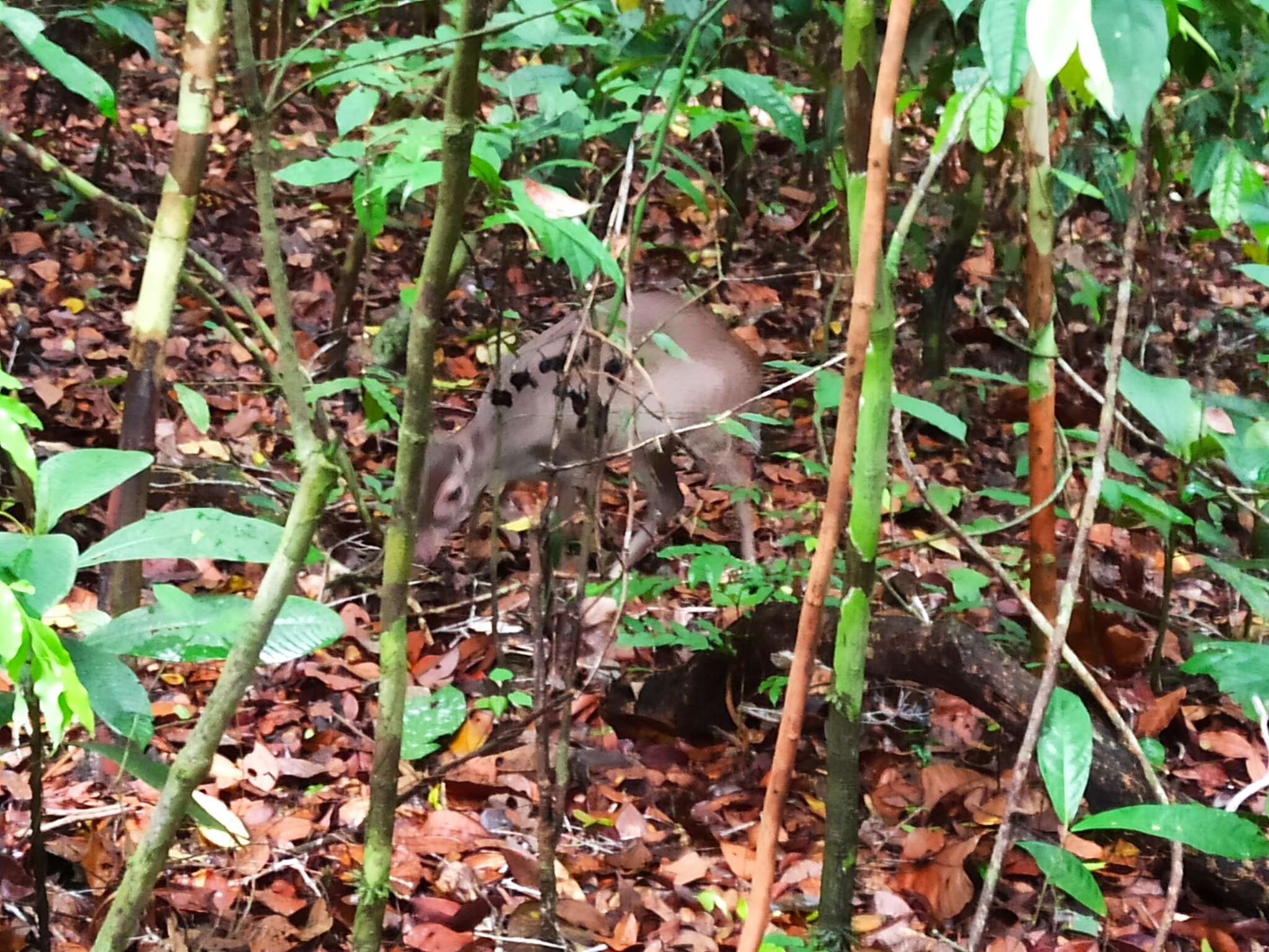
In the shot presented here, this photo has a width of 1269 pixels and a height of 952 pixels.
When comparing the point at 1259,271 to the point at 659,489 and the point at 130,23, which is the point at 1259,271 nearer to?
the point at 130,23

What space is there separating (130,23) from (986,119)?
5.66ft

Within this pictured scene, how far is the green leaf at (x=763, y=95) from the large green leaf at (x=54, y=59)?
40.7 inches

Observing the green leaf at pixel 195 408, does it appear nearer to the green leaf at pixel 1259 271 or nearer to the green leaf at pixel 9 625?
the green leaf at pixel 9 625

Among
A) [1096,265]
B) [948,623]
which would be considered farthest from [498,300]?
[1096,265]

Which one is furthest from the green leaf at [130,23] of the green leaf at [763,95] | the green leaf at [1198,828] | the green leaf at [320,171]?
the green leaf at [1198,828]

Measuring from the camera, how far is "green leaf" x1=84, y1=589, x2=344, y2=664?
1117mm

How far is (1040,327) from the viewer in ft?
6.35

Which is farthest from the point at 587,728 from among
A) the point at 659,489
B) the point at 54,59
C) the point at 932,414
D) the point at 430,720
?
the point at 54,59

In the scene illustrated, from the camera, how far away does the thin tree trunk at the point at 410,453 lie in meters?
1.00

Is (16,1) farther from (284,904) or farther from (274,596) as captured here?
(274,596)

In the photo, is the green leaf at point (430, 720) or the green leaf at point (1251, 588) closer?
the green leaf at point (1251, 588)

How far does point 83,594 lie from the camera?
8.52 feet

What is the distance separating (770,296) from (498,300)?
3.59 metres

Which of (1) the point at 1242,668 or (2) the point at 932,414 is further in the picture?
(2) the point at 932,414
